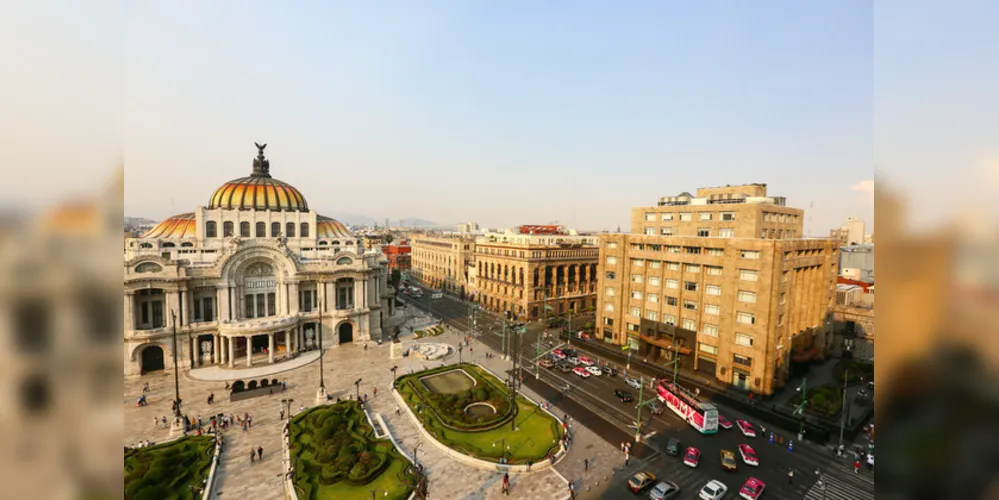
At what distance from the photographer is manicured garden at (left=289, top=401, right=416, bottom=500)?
3156 centimetres

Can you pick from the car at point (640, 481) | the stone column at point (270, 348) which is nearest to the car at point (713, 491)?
the car at point (640, 481)

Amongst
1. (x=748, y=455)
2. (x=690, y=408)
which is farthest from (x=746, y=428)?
(x=748, y=455)

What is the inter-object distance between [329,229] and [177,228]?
21271mm

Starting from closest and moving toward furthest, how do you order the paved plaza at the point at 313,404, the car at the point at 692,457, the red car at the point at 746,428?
the paved plaza at the point at 313,404
the car at the point at 692,457
the red car at the point at 746,428

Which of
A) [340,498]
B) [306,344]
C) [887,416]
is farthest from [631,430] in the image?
[306,344]

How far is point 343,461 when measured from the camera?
33.7 meters

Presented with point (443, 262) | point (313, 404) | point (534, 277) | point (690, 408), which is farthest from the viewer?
point (443, 262)

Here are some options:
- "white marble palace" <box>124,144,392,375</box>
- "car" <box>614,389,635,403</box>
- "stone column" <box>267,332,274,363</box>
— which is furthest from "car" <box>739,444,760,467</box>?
"stone column" <box>267,332,274,363</box>

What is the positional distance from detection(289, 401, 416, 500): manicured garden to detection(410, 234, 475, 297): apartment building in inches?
2545

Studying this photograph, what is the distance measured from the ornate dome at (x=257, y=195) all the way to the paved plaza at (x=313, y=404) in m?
26.0

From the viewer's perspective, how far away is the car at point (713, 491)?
31047mm

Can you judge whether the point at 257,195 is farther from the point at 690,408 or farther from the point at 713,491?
the point at 713,491

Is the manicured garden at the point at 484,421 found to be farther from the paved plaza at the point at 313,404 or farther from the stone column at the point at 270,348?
the stone column at the point at 270,348

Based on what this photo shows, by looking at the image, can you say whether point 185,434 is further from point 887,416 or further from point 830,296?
point 830,296
